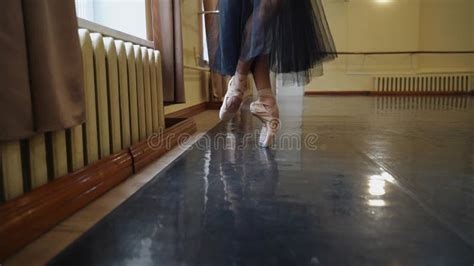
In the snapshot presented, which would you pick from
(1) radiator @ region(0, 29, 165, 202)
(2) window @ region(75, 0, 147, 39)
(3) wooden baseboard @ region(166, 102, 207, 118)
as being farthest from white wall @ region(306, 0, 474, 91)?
(1) radiator @ region(0, 29, 165, 202)

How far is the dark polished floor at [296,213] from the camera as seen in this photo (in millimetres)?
623

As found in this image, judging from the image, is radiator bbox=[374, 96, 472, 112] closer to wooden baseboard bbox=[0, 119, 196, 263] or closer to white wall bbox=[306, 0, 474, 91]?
wooden baseboard bbox=[0, 119, 196, 263]

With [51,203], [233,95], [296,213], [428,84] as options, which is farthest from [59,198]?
[428,84]

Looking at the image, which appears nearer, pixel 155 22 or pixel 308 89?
pixel 155 22

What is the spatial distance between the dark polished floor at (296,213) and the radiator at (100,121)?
0.19m

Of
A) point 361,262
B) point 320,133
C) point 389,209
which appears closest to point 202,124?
point 320,133

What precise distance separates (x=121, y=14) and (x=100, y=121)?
3.30ft

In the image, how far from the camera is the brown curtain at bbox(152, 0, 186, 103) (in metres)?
1.88

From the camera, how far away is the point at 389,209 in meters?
0.83

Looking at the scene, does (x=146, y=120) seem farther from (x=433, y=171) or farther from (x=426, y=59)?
(x=426, y=59)

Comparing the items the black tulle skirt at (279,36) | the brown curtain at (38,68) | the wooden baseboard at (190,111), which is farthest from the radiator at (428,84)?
the brown curtain at (38,68)

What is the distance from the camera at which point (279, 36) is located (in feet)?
5.22

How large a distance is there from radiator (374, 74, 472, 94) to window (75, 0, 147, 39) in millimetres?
7269

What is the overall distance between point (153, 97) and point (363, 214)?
1.11 meters
